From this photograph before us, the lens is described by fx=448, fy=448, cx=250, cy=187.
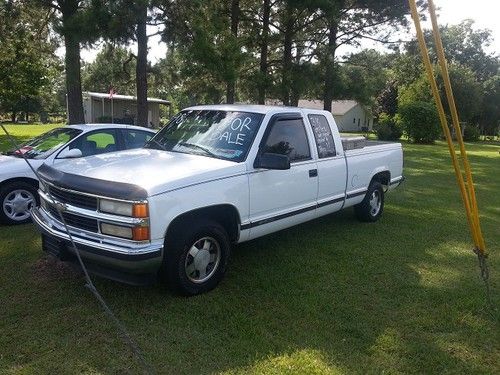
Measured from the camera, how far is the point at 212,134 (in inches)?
203

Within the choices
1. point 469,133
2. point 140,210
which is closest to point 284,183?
point 140,210

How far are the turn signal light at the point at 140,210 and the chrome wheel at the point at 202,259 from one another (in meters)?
0.72

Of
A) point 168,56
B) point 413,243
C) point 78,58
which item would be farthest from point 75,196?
point 168,56

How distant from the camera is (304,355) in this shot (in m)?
3.52

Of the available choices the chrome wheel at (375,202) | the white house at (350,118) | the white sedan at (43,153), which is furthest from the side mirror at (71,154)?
the white house at (350,118)

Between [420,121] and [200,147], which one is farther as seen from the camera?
[420,121]

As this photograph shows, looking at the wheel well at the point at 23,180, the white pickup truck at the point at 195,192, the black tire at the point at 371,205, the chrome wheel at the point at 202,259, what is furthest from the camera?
the black tire at the point at 371,205

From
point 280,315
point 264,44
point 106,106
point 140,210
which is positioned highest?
point 264,44

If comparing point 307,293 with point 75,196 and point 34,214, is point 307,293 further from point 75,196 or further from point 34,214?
point 34,214

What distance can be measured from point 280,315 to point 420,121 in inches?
1156

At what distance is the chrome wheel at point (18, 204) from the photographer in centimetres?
652

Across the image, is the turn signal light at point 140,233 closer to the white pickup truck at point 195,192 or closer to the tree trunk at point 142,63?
the white pickup truck at point 195,192

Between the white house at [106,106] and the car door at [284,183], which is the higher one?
the white house at [106,106]

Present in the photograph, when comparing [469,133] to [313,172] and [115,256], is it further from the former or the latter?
[115,256]
